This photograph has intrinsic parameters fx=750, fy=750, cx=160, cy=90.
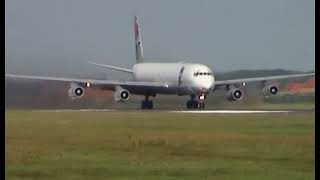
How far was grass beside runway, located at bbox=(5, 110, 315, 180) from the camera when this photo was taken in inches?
544

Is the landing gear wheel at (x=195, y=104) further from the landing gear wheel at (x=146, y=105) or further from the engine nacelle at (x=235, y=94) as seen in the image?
the landing gear wheel at (x=146, y=105)

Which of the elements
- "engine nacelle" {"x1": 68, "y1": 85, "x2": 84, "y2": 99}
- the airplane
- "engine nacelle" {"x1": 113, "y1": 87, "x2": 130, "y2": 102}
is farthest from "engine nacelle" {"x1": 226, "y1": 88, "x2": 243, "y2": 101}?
"engine nacelle" {"x1": 68, "y1": 85, "x2": 84, "y2": 99}

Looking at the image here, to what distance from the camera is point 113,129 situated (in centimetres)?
2750

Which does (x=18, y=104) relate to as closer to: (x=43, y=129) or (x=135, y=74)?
(x=135, y=74)

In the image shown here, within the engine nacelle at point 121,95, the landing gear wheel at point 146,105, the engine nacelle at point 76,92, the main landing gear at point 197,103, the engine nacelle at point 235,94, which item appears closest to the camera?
the engine nacelle at point 76,92

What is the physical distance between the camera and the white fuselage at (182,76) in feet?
194

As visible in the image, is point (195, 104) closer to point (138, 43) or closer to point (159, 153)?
point (138, 43)

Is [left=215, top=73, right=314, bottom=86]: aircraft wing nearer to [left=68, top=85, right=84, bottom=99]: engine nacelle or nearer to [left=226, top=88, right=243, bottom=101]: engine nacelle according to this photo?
[left=226, top=88, right=243, bottom=101]: engine nacelle

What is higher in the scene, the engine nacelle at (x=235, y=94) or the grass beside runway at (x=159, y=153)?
the engine nacelle at (x=235, y=94)

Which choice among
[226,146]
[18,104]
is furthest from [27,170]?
[18,104]

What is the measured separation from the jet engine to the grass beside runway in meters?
33.5

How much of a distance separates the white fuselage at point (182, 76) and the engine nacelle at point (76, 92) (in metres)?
7.76

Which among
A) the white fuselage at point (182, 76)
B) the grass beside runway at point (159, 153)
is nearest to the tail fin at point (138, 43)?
the white fuselage at point (182, 76)

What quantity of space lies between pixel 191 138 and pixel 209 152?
14.5 ft
